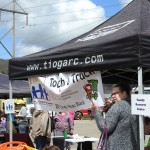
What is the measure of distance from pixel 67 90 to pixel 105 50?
113cm

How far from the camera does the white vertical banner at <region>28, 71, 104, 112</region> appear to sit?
213 inches

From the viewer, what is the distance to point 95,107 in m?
5.06

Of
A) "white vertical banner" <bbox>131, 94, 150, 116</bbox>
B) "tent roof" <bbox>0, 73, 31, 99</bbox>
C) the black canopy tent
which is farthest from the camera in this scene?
"tent roof" <bbox>0, 73, 31, 99</bbox>

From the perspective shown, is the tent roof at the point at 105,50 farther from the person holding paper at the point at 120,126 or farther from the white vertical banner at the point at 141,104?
the person holding paper at the point at 120,126

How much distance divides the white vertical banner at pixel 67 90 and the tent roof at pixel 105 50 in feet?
0.76

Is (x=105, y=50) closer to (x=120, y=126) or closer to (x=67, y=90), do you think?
(x=120, y=126)

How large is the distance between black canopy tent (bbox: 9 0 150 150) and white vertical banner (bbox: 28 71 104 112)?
0.74 ft

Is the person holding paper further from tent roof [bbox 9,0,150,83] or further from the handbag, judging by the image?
tent roof [bbox 9,0,150,83]

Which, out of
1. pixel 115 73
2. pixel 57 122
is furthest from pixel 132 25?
pixel 57 122

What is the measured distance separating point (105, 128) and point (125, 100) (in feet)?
1.51

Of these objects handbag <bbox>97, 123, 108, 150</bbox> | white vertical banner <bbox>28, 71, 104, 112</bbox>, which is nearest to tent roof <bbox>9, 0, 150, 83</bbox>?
white vertical banner <bbox>28, 71, 104, 112</bbox>

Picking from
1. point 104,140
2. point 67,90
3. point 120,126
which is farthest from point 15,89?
point 120,126

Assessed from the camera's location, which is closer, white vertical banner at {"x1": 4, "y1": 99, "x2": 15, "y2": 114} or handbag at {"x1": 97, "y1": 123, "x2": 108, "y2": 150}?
handbag at {"x1": 97, "y1": 123, "x2": 108, "y2": 150}

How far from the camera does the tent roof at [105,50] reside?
467cm
